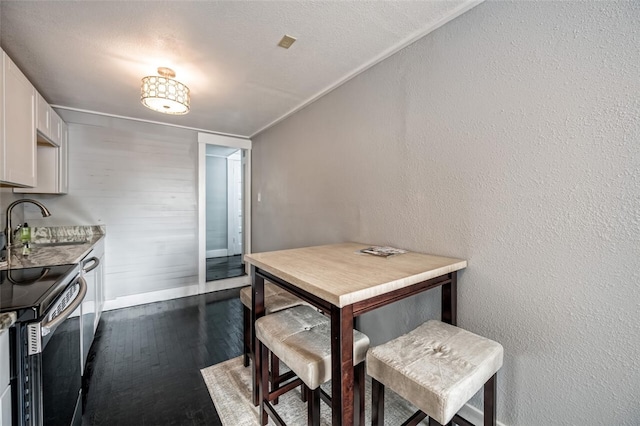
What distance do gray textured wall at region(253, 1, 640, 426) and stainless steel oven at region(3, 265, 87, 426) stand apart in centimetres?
173

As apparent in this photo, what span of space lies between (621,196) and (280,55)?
193 centimetres

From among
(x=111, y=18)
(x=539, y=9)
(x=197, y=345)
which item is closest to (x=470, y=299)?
(x=539, y=9)

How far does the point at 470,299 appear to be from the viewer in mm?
1383

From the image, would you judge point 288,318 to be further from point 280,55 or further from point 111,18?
point 111,18

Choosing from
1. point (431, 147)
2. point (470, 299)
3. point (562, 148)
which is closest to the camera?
point (562, 148)

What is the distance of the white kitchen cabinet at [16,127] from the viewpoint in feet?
4.89

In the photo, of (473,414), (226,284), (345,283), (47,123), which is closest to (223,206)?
(226,284)

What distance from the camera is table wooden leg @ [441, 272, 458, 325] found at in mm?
1389

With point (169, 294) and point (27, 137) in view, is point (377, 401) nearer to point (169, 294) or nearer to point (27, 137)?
point (27, 137)

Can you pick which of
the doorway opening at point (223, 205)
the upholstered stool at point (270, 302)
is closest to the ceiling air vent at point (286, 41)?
the upholstered stool at point (270, 302)

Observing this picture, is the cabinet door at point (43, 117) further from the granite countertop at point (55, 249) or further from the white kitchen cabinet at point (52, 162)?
the granite countertop at point (55, 249)

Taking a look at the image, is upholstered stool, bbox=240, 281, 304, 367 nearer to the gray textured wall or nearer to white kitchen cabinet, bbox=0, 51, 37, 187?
the gray textured wall

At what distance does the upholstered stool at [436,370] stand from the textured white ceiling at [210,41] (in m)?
1.66

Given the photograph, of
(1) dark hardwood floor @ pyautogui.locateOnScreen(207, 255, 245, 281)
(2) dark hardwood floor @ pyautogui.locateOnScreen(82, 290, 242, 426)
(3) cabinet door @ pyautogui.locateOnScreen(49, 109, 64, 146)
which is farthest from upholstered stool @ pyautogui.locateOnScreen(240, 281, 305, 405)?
(3) cabinet door @ pyautogui.locateOnScreen(49, 109, 64, 146)
